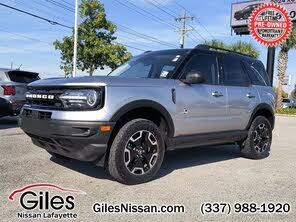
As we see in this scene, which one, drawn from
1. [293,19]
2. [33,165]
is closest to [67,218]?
[33,165]

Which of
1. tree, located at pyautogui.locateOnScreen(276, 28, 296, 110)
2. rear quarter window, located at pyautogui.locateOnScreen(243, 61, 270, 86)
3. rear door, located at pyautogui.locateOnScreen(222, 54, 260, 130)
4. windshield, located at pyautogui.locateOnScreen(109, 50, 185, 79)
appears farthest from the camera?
tree, located at pyautogui.locateOnScreen(276, 28, 296, 110)

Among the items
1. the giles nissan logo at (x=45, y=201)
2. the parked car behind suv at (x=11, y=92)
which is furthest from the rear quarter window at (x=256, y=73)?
the parked car behind suv at (x=11, y=92)

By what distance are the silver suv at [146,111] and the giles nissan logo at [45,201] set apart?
46cm

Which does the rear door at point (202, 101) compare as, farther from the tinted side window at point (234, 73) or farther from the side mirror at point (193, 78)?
the tinted side window at point (234, 73)

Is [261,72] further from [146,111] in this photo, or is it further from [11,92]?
[11,92]

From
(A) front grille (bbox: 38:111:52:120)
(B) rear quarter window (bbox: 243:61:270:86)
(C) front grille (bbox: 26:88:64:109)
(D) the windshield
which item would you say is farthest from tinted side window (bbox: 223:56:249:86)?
(A) front grille (bbox: 38:111:52:120)

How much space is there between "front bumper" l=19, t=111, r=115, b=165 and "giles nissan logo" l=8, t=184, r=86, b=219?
1.49 ft

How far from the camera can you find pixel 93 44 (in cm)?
2420

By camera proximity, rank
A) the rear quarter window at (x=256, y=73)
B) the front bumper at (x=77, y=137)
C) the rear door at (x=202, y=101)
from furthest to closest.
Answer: the rear quarter window at (x=256, y=73) → the rear door at (x=202, y=101) → the front bumper at (x=77, y=137)

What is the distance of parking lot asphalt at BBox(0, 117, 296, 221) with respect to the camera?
366 cm

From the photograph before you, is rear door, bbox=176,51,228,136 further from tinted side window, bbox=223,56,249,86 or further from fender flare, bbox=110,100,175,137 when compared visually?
tinted side window, bbox=223,56,249,86

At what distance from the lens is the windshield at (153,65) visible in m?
5.18

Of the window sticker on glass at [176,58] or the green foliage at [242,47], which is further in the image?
the green foliage at [242,47]

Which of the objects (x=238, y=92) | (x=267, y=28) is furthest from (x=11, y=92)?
(x=267, y=28)
